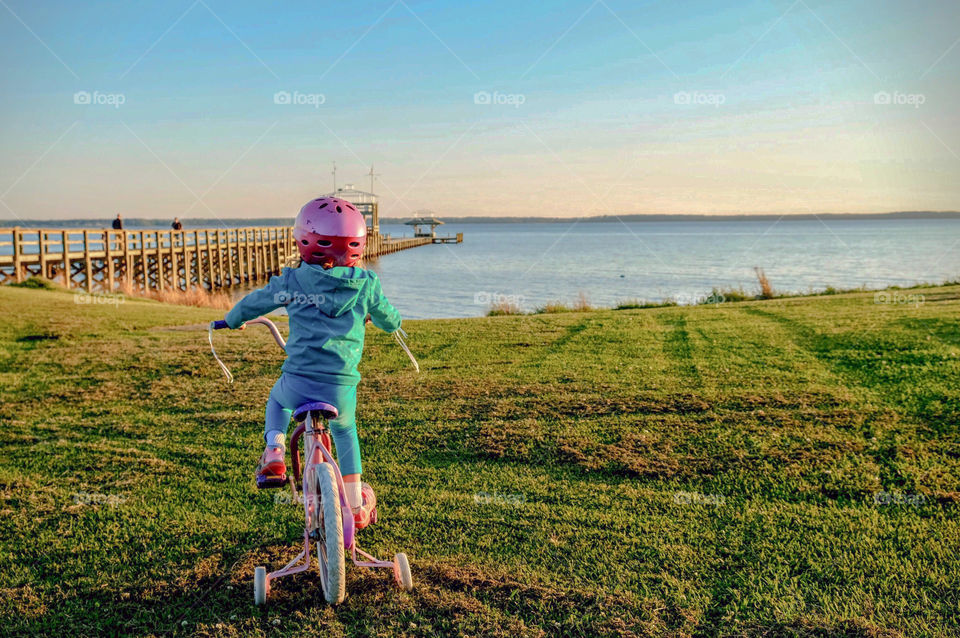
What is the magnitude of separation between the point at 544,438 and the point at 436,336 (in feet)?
22.2

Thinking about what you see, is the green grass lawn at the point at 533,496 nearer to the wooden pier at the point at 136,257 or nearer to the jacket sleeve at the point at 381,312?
the jacket sleeve at the point at 381,312

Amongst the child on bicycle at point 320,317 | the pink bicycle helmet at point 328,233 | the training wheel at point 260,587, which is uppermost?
the pink bicycle helmet at point 328,233

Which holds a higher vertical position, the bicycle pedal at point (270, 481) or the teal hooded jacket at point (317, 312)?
the teal hooded jacket at point (317, 312)

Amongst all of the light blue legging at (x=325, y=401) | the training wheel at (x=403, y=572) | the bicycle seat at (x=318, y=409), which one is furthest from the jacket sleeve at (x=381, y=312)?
the training wheel at (x=403, y=572)

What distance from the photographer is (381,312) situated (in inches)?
161

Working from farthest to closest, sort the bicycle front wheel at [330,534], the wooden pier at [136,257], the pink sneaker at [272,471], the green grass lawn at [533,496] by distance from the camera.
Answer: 1. the wooden pier at [136,257]
2. the green grass lawn at [533,496]
3. the pink sneaker at [272,471]
4. the bicycle front wheel at [330,534]

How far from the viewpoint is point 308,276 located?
380cm

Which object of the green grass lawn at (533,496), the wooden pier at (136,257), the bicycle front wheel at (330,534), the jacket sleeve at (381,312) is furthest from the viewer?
the wooden pier at (136,257)

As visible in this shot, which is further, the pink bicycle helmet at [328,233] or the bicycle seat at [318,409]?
the pink bicycle helmet at [328,233]

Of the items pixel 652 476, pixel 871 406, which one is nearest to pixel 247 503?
pixel 652 476

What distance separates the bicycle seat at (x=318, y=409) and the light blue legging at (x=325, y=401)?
7 centimetres

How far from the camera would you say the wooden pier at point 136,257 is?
2756 centimetres

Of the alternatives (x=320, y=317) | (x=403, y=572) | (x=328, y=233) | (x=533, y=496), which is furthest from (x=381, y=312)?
(x=533, y=496)

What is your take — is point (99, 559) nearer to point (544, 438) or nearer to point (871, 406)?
point (544, 438)
